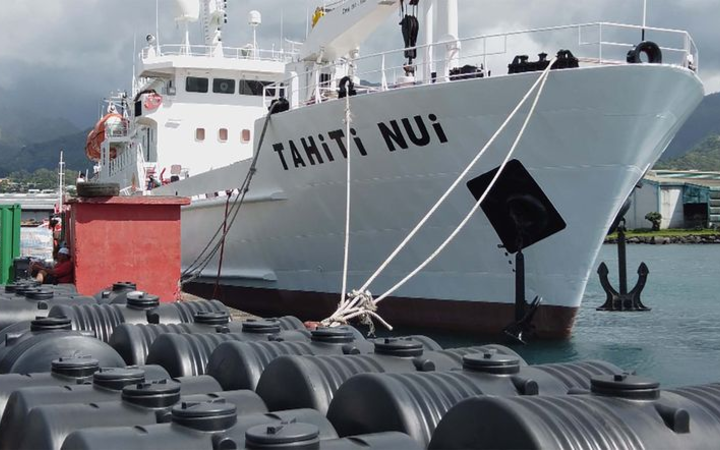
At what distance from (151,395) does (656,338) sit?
1348 centimetres

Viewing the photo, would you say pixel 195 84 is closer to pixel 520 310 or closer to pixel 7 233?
pixel 7 233

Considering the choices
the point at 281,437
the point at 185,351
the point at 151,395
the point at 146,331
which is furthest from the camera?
the point at 146,331

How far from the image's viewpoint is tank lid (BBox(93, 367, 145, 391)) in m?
4.88

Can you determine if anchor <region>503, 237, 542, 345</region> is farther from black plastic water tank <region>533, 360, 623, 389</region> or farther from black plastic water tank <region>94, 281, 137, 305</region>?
black plastic water tank <region>533, 360, 623, 389</region>

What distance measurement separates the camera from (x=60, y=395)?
479 centimetres

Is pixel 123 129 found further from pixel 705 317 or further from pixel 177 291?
pixel 705 317

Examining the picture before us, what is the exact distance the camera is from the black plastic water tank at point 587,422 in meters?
3.66

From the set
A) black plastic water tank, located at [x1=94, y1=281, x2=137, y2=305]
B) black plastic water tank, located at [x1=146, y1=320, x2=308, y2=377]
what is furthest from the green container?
black plastic water tank, located at [x1=146, y1=320, x2=308, y2=377]

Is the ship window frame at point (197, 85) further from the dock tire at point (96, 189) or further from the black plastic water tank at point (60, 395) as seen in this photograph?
the black plastic water tank at point (60, 395)

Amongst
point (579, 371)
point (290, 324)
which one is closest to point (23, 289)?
point (290, 324)

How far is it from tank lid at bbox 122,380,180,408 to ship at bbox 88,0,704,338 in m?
6.13

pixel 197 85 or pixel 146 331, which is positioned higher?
pixel 197 85

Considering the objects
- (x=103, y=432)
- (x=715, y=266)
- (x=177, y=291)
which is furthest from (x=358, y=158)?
(x=715, y=266)

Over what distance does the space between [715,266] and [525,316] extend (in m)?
32.0
